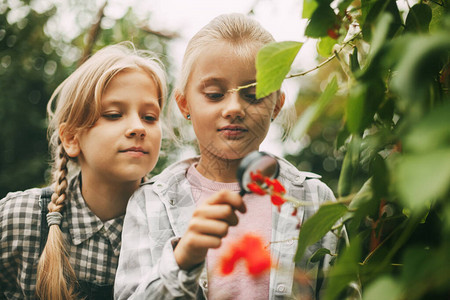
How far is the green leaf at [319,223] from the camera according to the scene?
0.46 metres

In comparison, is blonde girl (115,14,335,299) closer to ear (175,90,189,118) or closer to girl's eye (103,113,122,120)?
ear (175,90,189,118)

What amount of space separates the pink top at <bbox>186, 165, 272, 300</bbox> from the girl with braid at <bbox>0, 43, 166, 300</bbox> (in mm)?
162

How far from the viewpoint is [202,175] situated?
96cm

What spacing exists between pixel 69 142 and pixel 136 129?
27 centimetres

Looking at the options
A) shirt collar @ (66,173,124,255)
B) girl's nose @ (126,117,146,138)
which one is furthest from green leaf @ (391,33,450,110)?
shirt collar @ (66,173,124,255)

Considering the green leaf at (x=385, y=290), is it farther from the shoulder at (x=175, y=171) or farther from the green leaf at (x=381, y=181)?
the shoulder at (x=175, y=171)

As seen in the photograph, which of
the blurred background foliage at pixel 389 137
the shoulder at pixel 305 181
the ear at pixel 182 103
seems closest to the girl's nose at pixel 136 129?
the ear at pixel 182 103

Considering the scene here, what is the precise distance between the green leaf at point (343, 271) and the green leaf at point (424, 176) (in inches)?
6.2

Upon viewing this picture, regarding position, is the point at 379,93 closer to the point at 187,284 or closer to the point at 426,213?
the point at 426,213

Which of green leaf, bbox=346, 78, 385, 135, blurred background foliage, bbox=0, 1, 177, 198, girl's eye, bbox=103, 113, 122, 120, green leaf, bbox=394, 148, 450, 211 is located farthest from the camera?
blurred background foliage, bbox=0, 1, 177, 198

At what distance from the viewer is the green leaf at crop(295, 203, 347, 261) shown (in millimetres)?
461

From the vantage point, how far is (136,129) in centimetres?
96

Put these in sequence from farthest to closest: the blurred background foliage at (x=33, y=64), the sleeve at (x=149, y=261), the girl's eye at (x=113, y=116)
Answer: the blurred background foliage at (x=33, y=64) → the girl's eye at (x=113, y=116) → the sleeve at (x=149, y=261)

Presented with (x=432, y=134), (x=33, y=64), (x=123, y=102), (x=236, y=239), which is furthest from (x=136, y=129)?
(x=33, y=64)
